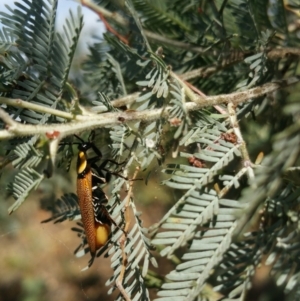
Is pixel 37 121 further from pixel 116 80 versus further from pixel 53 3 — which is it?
pixel 116 80

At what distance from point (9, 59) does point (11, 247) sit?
2.23m

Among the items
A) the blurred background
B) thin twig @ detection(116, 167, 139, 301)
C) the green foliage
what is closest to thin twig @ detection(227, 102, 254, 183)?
the green foliage

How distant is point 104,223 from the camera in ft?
2.04

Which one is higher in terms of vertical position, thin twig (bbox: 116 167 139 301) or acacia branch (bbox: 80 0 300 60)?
acacia branch (bbox: 80 0 300 60)

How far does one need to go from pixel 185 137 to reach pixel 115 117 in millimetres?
75

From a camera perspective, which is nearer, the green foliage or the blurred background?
the green foliage

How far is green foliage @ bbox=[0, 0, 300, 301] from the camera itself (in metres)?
0.43

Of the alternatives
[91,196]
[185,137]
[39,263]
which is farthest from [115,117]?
[39,263]

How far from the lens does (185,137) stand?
1.63 ft

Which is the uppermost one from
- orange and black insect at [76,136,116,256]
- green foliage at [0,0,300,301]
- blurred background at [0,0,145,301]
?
green foliage at [0,0,300,301]

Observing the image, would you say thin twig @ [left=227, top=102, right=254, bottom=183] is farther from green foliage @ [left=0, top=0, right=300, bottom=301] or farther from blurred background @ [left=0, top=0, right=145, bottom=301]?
blurred background @ [left=0, top=0, right=145, bottom=301]

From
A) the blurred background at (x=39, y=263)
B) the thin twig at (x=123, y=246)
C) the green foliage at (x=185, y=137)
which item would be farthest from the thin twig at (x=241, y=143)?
the blurred background at (x=39, y=263)

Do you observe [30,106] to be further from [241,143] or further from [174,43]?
[174,43]

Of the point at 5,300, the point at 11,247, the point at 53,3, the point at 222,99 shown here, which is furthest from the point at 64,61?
the point at 11,247
